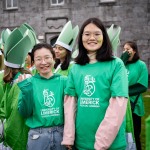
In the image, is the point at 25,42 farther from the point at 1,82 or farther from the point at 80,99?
the point at 80,99

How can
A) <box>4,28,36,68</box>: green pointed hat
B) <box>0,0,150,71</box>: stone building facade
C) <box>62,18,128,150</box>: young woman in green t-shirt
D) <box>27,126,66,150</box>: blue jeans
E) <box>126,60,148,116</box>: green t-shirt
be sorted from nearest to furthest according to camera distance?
<box>62,18,128,150</box>: young woman in green t-shirt < <box>27,126,66,150</box>: blue jeans < <box>4,28,36,68</box>: green pointed hat < <box>126,60,148,116</box>: green t-shirt < <box>0,0,150,71</box>: stone building facade

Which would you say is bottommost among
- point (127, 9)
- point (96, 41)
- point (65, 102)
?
point (65, 102)

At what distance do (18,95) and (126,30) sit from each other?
43.8 feet

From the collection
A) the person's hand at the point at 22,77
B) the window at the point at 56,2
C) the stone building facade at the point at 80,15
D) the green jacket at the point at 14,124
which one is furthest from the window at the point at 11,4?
the person's hand at the point at 22,77

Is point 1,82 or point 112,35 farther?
point 112,35

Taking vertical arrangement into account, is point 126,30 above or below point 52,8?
below

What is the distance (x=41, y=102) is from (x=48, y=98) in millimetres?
67

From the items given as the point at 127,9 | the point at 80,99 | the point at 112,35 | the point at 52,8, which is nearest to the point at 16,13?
the point at 52,8

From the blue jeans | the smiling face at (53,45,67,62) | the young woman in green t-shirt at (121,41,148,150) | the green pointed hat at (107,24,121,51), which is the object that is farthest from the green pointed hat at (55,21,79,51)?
the blue jeans

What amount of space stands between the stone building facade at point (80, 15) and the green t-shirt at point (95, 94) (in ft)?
44.4

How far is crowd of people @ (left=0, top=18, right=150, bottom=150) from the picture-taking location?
288 centimetres

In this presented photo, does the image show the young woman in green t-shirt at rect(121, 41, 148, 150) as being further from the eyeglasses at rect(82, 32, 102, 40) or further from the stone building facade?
the stone building facade

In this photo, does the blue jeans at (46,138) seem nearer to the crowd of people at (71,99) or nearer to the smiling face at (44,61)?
the crowd of people at (71,99)

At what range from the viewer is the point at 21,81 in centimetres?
315
